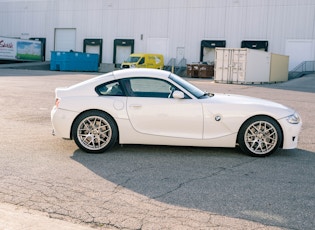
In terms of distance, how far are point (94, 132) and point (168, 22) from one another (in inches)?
1685

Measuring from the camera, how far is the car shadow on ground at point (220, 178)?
4.45 meters

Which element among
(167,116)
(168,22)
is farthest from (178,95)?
(168,22)

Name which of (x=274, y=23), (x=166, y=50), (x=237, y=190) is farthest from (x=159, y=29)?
(x=237, y=190)

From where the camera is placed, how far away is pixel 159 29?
4891cm

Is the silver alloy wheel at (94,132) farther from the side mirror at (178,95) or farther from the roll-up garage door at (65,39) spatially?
the roll-up garage door at (65,39)

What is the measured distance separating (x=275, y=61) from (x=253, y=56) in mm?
3778

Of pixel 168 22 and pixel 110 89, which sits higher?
pixel 168 22

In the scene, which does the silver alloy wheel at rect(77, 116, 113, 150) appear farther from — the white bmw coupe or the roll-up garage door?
the roll-up garage door

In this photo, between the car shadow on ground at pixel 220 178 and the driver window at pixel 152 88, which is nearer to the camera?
the car shadow on ground at pixel 220 178

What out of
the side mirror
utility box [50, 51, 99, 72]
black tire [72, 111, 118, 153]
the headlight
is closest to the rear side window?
black tire [72, 111, 118, 153]

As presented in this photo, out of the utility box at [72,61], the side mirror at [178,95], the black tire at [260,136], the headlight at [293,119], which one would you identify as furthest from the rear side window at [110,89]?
the utility box at [72,61]

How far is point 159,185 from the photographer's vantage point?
523 centimetres

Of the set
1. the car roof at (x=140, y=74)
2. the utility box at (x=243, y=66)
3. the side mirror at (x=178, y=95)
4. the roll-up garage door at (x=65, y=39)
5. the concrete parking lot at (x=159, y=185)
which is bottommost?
the concrete parking lot at (x=159, y=185)

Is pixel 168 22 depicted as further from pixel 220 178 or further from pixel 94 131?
pixel 220 178
